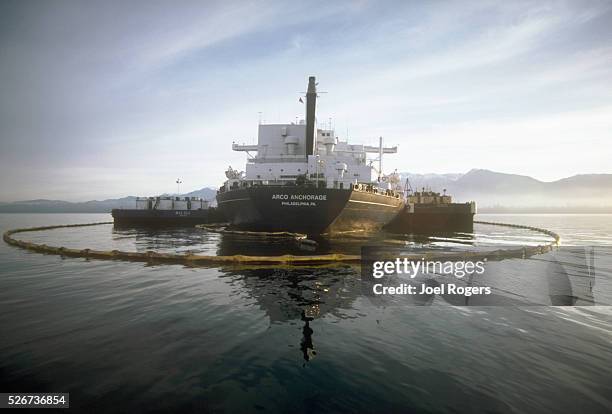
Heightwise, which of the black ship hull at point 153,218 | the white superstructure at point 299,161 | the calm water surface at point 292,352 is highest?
the white superstructure at point 299,161

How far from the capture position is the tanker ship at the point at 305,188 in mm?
27734

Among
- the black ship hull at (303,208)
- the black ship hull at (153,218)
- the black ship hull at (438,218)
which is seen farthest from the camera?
the black ship hull at (153,218)

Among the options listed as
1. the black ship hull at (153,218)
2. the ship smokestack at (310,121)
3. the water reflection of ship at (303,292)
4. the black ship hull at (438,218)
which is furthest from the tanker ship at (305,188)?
the black ship hull at (153,218)

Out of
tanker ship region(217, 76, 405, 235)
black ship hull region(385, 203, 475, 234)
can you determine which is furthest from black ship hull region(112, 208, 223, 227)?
black ship hull region(385, 203, 475, 234)

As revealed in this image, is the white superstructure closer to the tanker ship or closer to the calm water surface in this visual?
the tanker ship

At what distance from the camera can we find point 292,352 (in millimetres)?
6680

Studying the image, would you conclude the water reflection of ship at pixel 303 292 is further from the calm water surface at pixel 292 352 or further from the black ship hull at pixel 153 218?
the black ship hull at pixel 153 218

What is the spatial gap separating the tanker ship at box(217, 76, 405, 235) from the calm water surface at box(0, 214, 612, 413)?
16363 millimetres

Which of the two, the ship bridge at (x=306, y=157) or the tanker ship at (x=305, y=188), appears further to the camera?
the ship bridge at (x=306, y=157)

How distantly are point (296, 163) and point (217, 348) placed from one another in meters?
29.8

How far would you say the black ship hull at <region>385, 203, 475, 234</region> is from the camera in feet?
167

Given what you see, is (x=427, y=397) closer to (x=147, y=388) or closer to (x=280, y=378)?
(x=280, y=378)

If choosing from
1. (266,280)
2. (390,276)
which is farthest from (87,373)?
(390,276)

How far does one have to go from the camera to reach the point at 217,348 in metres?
6.71
